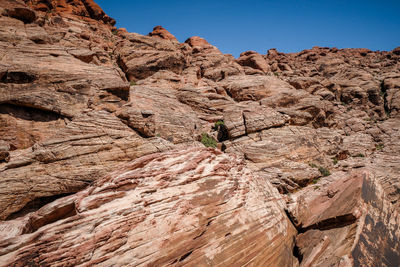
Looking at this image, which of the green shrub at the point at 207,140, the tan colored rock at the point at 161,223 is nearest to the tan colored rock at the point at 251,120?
the green shrub at the point at 207,140

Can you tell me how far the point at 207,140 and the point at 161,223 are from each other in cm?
1740

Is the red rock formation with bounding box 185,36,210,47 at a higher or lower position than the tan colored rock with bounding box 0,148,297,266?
higher

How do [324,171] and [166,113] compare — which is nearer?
[324,171]

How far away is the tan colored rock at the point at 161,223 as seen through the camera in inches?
250

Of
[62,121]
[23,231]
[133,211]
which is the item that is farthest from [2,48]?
[133,211]

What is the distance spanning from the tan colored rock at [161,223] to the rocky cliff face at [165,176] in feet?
0.16

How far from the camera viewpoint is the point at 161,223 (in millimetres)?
7430

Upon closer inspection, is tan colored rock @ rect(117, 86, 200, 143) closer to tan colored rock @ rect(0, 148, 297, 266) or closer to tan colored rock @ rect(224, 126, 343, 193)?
tan colored rock @ rect(224, 126, 343, 193)

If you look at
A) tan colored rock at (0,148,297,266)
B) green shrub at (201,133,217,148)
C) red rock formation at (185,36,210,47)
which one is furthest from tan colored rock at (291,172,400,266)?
red rock formation at (185,36,210,47)

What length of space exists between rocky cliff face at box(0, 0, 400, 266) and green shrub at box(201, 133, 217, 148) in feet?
0.61

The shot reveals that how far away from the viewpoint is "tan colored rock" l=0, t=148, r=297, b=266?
20.8 ft

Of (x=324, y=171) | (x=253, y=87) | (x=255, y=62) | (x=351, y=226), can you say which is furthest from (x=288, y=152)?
(x=255, y=62)

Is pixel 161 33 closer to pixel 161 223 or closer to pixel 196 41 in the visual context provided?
pixel 196 41

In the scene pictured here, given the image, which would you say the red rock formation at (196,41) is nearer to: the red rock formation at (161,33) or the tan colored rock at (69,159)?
the red rock formation at (161,33)
